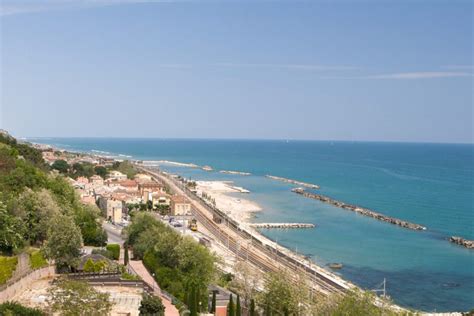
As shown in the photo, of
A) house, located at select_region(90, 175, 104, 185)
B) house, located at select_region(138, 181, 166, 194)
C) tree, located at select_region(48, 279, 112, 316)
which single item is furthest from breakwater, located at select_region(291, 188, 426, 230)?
tree, located at select_region(48, 279, 112, 316)

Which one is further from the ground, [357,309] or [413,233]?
[357,309]

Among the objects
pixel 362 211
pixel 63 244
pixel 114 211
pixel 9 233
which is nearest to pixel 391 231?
pixel 362 211

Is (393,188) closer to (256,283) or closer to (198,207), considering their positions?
(198,207)

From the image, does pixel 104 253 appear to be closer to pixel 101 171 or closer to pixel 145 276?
pixel 145 276

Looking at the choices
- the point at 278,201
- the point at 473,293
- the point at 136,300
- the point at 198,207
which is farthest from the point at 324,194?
the point at 136,300

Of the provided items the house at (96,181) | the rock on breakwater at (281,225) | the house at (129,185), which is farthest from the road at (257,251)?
the house at (96,181)

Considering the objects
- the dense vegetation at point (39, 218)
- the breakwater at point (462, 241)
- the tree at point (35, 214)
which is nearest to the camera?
the dense vegetation at point (39, 218)

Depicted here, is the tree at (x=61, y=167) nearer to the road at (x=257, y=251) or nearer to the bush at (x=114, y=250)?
the road at (x=257, y=251)
